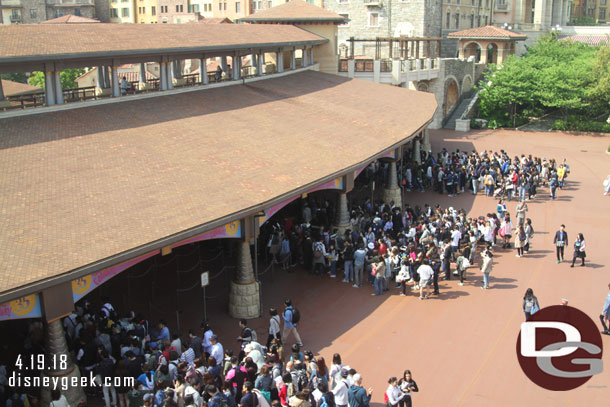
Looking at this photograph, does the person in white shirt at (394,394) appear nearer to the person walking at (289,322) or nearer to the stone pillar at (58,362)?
the person walking at (289,322)

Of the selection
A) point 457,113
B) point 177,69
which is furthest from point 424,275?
point 457,113

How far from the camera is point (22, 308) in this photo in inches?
448

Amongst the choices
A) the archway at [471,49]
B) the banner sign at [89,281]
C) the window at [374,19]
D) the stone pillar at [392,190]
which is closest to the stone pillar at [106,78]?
the stone pillar at [392,190]

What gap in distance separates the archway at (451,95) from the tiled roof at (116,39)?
83.4 ft

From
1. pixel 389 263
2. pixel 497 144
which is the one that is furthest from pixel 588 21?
pixel 389 263

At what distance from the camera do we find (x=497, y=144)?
43.2 metres

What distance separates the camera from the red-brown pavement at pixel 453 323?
1381 cm

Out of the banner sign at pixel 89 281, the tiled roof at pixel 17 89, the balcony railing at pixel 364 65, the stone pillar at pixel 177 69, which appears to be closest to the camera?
the banner sign at pixel 89 281

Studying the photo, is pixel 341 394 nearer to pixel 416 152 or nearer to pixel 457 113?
pixel 416 152

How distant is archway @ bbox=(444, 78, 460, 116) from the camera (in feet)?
169

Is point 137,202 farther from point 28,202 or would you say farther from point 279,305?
point 279,305

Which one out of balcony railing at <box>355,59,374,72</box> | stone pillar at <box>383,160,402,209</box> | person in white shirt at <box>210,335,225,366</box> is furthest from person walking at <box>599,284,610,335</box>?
balcony railing at <box>355,59,374,72</box>

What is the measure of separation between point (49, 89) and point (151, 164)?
14.7ft

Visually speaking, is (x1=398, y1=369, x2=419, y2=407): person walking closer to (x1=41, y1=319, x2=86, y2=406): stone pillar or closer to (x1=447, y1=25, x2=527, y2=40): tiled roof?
(x1=41, y1=319, x2=86, y2=406): stone pillar
